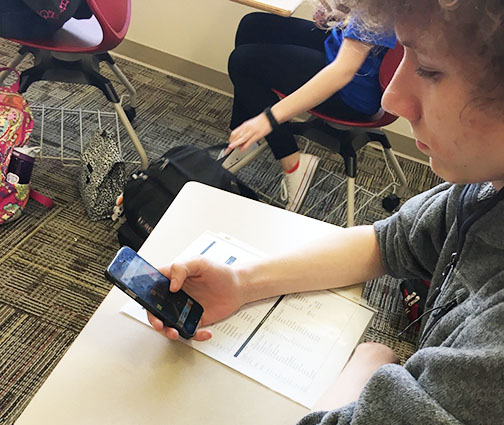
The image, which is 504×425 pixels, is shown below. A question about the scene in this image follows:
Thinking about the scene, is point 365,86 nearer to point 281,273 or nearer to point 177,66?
point 281,273

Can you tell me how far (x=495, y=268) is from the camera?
0.63m

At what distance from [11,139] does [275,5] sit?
0.99 meters

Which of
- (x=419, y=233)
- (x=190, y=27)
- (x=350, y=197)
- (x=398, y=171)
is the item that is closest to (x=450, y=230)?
(x=419, y=233)

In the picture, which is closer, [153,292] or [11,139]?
[153,292]

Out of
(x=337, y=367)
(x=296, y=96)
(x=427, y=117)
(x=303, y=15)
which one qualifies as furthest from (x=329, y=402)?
(x=303, y=15)

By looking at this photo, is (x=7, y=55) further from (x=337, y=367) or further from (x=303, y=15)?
(x=337, y=367)

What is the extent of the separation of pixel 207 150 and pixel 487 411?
1346 mm

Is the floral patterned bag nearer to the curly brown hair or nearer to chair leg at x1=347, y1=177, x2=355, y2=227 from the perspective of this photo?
chair leg at x1=347, y1=177, x2=355, y2=227

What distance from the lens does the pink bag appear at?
69.7 inches

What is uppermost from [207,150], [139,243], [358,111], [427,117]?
[427,117]

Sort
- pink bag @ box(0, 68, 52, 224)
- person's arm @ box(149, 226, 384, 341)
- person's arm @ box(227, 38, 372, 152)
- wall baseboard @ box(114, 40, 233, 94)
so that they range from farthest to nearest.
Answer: wall baseboard @ box(114, 40, 233, 94) < pink bag @ box(0, 68, 52, 224) < person's arm @ box(227, 38, 372, 152) < person's arm @ box(149, 226, 384, 341)

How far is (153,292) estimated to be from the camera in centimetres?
78

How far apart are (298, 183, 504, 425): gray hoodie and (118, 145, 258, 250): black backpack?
94 centimetres

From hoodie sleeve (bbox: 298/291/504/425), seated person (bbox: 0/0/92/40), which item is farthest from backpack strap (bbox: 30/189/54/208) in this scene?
hoodie sleeve (bbox: 298/291/504/425)
